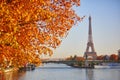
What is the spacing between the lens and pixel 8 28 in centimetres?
977

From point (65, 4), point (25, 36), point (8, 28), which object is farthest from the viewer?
point (65, 4)

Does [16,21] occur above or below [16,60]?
above

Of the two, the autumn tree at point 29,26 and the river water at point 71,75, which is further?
the river water at point 71,75

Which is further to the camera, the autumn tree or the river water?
the river water

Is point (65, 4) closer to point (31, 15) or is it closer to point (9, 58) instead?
point (31, 15)

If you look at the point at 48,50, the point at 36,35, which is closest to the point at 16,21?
the point at 36,35

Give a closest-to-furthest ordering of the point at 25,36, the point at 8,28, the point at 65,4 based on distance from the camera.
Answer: the point at 8,28 → the point at 25,36 → the point at 65,4

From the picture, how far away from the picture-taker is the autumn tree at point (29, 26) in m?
9.83

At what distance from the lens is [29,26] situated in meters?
10.9

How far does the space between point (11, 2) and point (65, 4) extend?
2.14 m

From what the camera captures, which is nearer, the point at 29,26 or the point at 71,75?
the point at 29,26

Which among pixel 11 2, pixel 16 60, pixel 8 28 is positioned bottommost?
pixel 16 60

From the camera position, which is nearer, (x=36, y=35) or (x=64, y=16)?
(x=36, y=35)

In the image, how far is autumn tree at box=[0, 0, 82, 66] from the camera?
983 centimetres
